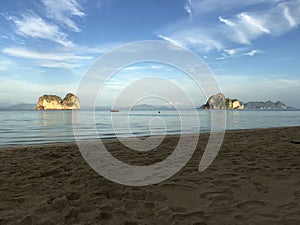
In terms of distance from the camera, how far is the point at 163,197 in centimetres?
476

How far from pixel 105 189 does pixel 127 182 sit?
2.20ft

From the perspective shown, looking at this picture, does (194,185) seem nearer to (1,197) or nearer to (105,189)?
(105,189)

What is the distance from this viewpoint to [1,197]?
Result: 4949 mm

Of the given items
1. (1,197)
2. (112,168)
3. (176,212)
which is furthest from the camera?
(112,168)

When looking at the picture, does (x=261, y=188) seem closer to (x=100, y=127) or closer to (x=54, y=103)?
(x=100, y=127)

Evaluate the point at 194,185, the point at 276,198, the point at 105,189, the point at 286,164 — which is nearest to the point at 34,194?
the point at 105,189

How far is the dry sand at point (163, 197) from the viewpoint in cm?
387

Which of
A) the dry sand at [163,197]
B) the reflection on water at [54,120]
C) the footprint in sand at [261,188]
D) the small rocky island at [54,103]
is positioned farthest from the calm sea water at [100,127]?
the small rocky island at [54,103]

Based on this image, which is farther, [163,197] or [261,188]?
[261,188]

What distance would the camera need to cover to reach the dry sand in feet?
12.7

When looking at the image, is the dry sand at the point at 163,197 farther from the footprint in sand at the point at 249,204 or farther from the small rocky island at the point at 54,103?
the small rocky island at the point at 54,103

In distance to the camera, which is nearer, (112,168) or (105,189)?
(105,189)

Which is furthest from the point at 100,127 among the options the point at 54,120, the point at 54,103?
the point at 54,103

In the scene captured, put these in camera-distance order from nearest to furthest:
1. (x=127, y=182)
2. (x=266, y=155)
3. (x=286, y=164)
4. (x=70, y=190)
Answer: (x=70, y=190)
(x=127, y=182)
(x=286, y=164)
(x=266, y=155)
